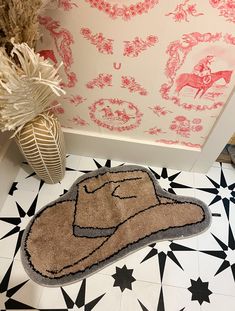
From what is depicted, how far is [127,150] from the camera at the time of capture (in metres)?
1.36

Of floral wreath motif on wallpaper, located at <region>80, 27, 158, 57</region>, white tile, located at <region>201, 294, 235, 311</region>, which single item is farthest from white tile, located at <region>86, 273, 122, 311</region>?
floral wreath motif on wallpaper, located at <region>80, 27, 158, 57</region>

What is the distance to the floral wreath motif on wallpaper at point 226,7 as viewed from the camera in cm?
77

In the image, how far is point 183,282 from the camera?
1101 mm

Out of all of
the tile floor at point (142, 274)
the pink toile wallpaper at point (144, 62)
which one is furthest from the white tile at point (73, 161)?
the pink toile wallpaper at point (144, 62)

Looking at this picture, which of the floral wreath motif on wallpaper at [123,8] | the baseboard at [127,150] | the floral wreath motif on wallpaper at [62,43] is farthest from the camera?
the baseboard at [127,150]

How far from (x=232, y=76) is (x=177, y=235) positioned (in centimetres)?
72

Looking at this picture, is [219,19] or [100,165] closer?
[219,19]

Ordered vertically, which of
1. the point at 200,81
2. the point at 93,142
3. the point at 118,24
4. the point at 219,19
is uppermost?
the point at 219,19

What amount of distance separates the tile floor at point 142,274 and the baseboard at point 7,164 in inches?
1.6

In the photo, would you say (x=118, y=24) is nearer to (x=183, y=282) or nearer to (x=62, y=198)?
(x=62, y=198)

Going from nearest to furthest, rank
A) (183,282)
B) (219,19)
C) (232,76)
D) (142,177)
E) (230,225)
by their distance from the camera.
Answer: (219,19) → (232,76) → (183,282) → (230,225) → (142,177)

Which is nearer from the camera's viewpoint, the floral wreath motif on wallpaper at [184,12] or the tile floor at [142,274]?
the floral wreath motif on wallpaper at [184,12]

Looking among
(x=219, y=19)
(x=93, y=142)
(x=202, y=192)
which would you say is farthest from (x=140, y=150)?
(x=219, y=19)

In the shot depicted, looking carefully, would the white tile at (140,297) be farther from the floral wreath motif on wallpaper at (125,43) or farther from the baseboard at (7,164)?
the floral wreath motif on wallpaper at (125,43)
